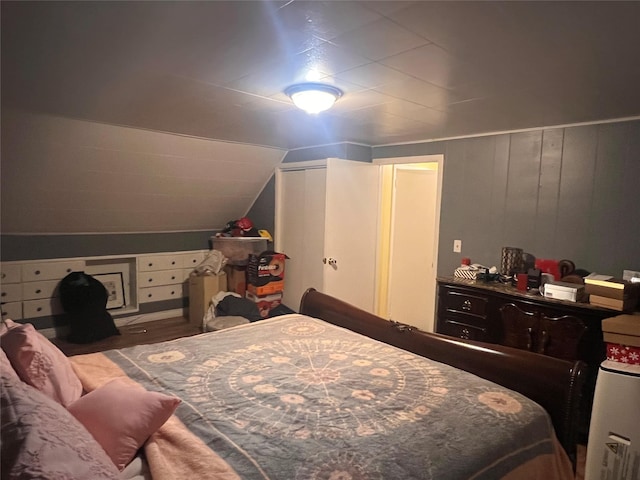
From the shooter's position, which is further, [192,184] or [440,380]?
[192,184]

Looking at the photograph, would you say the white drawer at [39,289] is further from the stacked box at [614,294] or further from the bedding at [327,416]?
the stacked box at [614,294]

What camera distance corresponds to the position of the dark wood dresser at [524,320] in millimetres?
2691

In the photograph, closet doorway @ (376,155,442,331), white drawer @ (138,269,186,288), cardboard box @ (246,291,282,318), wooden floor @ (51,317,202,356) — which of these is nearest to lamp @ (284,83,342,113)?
closet doorway @ (376,155,442,331)

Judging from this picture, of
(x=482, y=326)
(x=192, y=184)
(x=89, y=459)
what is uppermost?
(x=192, y=184)

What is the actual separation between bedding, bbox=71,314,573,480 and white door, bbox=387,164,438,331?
8.62ft

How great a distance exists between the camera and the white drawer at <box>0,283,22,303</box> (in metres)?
4.09

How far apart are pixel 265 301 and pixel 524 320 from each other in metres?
2.90

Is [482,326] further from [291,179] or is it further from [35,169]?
[35,169]

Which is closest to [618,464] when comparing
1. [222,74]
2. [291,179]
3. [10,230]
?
Answer: [222,74]

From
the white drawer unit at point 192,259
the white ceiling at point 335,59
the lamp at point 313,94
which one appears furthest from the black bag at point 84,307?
the lamp at point 313,94

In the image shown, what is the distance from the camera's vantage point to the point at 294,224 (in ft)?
16.0

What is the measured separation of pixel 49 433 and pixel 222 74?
1.82 m

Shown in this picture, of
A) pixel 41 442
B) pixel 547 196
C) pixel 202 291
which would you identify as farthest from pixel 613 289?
pixel 202 291

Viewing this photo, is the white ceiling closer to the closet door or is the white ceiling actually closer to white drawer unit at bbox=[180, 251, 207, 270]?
the closet door
